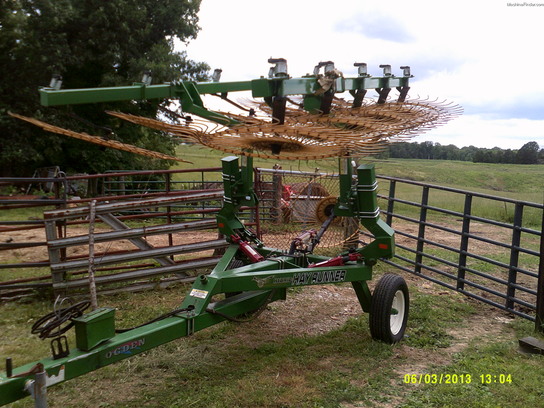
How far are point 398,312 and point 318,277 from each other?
1.22 metres

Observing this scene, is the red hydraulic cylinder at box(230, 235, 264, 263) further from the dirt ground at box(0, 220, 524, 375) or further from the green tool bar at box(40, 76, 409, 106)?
the green tool bar at box(40, 76, 409, 106)

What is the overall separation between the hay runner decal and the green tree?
12117mm

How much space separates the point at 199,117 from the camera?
162 inches

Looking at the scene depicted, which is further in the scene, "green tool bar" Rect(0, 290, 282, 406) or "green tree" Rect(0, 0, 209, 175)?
"green tree" Rect(0, 0, 209, 175)

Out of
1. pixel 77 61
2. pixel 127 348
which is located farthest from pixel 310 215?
pixel 77 61

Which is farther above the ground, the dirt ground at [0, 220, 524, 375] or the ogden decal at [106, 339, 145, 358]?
the ogden decal at [106, 339, 145, 358]

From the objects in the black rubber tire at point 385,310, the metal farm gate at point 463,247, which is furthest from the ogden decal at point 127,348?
the metal farm gate at point 463,247

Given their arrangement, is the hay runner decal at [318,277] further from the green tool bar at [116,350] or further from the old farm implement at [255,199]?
the green tool bar at [116,350]

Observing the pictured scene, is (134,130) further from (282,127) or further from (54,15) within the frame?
(282,127)

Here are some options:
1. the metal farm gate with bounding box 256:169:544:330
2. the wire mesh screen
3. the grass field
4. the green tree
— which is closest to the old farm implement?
the grass field

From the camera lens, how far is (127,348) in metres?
3.37

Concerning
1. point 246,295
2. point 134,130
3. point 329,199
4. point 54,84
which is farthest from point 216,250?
point 134,130

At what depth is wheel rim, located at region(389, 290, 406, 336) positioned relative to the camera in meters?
5.24

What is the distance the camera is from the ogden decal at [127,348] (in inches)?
129
